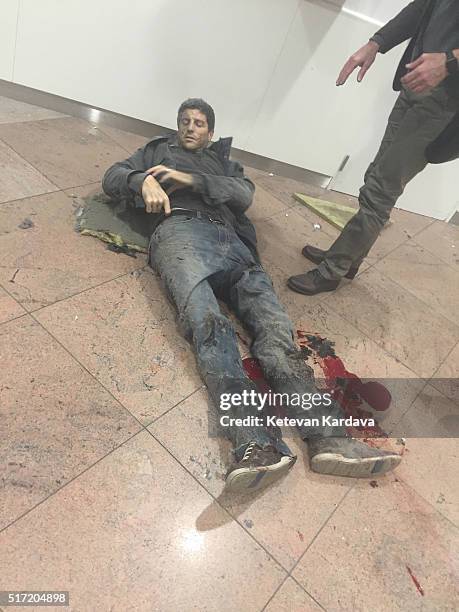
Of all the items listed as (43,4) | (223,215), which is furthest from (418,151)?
(43,4)

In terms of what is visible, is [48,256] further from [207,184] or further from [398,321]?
[398,321]

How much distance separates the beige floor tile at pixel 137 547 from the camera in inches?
34.4

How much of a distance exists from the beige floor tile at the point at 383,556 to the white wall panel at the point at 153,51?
2205 millimetres

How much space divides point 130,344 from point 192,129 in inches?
36.6

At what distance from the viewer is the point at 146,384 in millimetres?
1266

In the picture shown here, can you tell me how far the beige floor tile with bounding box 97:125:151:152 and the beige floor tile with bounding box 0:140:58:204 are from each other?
655mm

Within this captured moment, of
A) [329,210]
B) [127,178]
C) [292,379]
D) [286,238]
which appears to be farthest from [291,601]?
[329,210]

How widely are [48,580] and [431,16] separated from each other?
1.99 meters

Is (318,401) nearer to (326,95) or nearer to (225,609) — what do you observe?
(225,609)

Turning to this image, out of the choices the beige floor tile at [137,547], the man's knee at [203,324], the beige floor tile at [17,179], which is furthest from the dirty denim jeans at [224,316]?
the beige floor tile at [17,179]

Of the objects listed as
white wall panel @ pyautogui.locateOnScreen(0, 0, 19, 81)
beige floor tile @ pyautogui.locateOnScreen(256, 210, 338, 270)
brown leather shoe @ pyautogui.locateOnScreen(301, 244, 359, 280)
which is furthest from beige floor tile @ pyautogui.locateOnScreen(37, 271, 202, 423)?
white wall panel @ pyautogui.locateOnScreen(0, 0, 19, 81)

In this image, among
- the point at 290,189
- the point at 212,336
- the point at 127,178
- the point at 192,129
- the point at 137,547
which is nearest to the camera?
the point at 137,547

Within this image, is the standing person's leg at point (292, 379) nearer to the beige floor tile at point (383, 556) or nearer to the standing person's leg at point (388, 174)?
the beige floor tile at point (383, 556)

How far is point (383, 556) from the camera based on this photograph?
1.09 metres
